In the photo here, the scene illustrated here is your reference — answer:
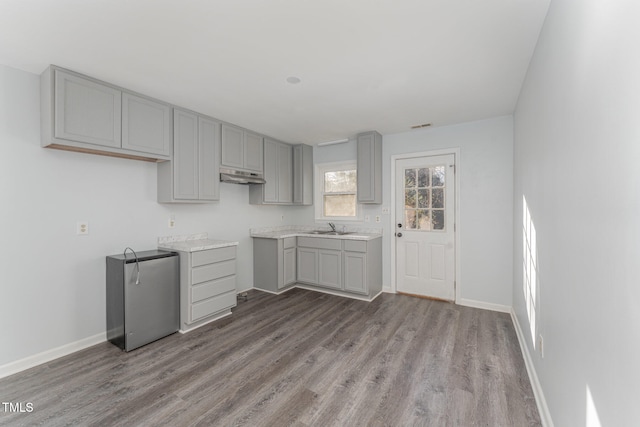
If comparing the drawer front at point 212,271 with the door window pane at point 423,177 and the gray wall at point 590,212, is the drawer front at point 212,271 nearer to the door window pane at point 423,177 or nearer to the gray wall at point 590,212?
the door window pane at point 423,177

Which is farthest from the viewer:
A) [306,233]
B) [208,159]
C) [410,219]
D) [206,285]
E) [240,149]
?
[306,233]

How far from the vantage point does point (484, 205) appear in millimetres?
3613

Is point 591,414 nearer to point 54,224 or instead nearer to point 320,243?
point 320,243

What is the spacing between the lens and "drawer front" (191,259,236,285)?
305cm

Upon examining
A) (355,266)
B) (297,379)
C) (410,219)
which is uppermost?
(410,219)

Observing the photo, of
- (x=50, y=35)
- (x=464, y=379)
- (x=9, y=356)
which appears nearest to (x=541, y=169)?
(x=464, y=379)

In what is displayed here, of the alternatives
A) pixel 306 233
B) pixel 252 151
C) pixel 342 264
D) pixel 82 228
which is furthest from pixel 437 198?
pixel 82 228

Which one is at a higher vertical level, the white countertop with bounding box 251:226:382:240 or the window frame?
the window frame

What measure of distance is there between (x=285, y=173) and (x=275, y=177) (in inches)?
10.6

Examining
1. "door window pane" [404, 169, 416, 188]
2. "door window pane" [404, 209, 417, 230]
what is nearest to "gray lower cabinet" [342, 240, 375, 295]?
"door window pane" [404, 209, 417, 230]

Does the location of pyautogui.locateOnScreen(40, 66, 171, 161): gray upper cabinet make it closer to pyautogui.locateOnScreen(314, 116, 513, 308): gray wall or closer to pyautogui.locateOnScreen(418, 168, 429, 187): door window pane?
pyautogui.locateOnScreen(418, 168, 429, 187): door window pane

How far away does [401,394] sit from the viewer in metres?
1.99

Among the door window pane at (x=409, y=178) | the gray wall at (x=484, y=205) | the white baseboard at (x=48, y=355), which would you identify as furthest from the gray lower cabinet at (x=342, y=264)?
the white baseboard at (x=48, y=355)

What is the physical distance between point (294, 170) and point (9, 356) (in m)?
3.91
